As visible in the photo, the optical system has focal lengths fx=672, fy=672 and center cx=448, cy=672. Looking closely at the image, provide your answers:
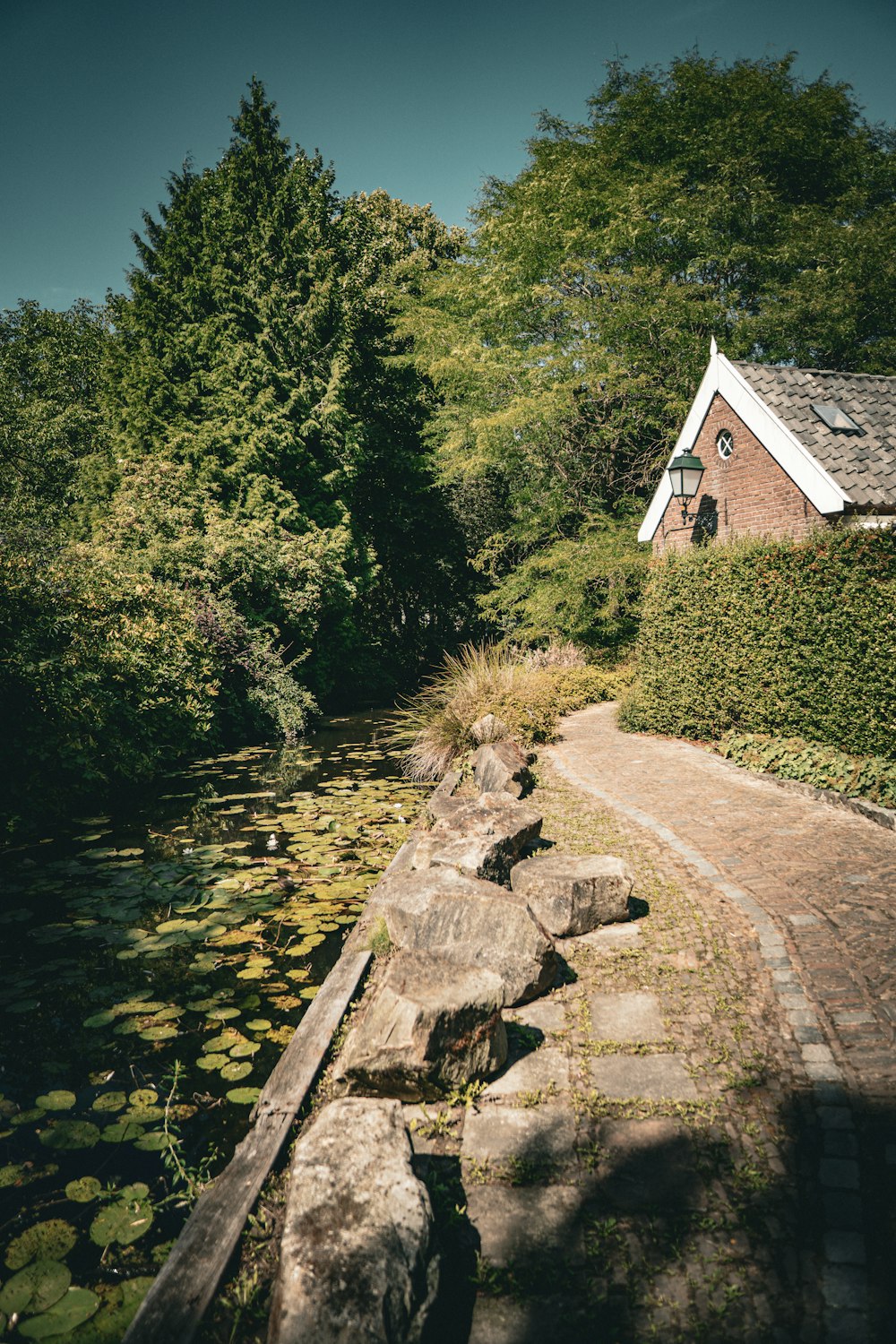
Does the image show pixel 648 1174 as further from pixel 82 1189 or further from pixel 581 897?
pixel 82 1189

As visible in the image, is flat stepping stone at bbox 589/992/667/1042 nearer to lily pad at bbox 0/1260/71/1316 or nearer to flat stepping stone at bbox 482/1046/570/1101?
flat stepping stone at bbox 482/1046/570/1101

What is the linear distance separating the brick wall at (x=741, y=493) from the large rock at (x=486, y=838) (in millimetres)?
8437

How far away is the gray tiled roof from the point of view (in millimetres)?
11508

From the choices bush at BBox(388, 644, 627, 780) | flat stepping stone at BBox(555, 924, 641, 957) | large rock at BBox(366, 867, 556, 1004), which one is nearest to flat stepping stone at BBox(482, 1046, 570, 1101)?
large rock at BBox(366, 867, 556, 1004)

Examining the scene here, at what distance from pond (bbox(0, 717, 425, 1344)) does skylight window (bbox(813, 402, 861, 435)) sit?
10634mm

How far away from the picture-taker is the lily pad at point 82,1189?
2866 millimetres

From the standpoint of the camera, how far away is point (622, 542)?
18.4 metres

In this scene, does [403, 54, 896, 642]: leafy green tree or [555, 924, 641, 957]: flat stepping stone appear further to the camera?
[403, 54, 896, 642]: leafy green tree

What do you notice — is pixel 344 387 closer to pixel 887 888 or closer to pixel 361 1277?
pixel 887 888

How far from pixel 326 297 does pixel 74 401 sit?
16.4 meters

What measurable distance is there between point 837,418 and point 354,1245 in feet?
47.1

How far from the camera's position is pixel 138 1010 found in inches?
167

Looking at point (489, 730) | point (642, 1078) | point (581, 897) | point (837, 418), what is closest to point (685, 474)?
point (837, 418)

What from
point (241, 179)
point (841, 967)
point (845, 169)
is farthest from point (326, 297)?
point (841, 967)
